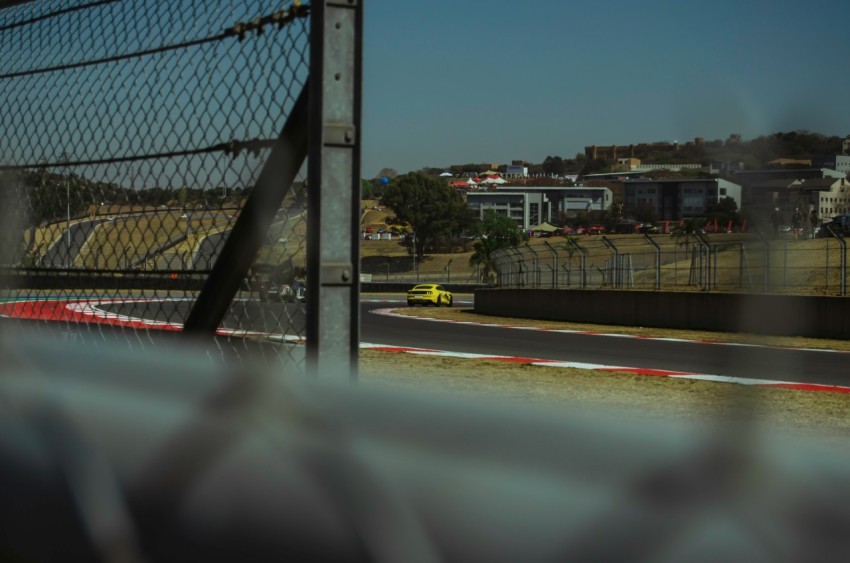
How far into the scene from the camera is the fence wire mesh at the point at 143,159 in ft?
8.39

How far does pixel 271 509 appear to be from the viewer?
178 cm

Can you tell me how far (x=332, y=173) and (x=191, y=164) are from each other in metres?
0.64

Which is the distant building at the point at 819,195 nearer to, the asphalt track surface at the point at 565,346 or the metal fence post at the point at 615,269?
the asphalt track surface at the point at 565,346

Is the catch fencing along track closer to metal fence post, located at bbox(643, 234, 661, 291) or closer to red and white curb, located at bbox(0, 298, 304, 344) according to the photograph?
red and white curb, located at bbox(0, 298, 304, 344)

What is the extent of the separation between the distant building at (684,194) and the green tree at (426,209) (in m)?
76.1

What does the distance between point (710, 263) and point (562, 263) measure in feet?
25.0

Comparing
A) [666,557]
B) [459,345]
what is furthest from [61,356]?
[459,345]

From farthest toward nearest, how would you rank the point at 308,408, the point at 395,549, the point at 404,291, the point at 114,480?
the point at 404,291 → the point at 114,480 → the point at 308,408 → the point at 395,549

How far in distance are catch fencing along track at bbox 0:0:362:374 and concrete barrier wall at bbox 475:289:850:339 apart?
29.2 ft

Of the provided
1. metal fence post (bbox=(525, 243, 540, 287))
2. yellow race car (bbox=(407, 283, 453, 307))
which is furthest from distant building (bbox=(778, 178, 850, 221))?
yellow race car (bbox=(407, 283, 453, 307))

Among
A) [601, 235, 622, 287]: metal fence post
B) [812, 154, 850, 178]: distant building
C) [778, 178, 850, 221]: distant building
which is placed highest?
[812, 154, 850, 178]: distant building

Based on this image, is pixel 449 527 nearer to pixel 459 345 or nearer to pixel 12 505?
pixel 12 505

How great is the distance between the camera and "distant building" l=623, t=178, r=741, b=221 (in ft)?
3.41

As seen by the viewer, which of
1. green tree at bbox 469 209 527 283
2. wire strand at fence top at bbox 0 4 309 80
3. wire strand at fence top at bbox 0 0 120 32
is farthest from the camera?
green tree at bbox 469 209 527 283
